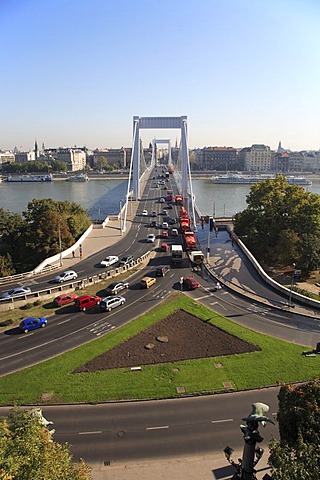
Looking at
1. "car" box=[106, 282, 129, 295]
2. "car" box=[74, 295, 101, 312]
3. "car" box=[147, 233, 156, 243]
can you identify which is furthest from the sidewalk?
"car" box=[147, 233, 156, 243]

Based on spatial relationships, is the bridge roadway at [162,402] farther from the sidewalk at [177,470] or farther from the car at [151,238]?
the car at [151,238]

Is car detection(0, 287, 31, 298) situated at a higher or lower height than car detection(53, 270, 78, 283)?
lower

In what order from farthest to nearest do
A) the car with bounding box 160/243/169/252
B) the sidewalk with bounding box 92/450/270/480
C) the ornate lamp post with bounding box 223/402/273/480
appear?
the car with bounding box 160/243/169/252 < the sidewalk with bounding box 92/450/270/480 < the ornate lamp post with bounding box 223/402/273/480

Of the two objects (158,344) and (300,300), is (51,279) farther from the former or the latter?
(300,300)

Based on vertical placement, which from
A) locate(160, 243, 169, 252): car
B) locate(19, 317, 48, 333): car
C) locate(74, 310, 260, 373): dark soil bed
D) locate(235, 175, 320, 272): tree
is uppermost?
locate(235, 175, 320, 272): tree

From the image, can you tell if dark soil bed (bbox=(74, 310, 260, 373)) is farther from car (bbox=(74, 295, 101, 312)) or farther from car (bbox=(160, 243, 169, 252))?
car (bbox=(160, 243, 169, 252))

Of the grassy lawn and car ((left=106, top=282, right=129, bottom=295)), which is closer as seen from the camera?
the grassy lawn

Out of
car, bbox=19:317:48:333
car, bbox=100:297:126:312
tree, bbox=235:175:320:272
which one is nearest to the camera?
car, bbox=19:317:48:333

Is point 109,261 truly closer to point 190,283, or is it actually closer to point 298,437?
point 190,283
